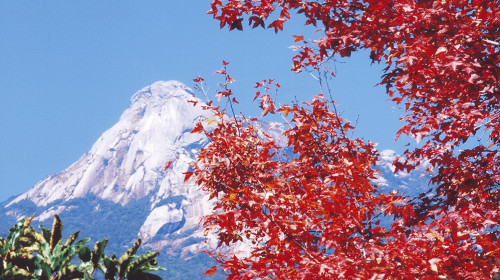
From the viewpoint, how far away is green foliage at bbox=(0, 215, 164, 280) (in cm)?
571

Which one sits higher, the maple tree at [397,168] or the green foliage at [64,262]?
the maple tree at [397,168]

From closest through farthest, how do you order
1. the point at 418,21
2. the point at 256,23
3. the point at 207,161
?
the point at 418,21 → the point at 256,23 → the point at 207,161

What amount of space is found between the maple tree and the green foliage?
3.92 feet

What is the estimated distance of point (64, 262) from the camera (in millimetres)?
5832

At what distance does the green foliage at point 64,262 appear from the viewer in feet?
18.7

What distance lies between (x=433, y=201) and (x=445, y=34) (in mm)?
3000

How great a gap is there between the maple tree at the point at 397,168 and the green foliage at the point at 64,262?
3.92ft

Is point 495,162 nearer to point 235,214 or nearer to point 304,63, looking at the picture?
point 304,63

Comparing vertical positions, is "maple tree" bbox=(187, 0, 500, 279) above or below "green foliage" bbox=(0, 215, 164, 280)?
above

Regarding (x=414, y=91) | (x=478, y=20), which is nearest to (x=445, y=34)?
(x=478, y=20)

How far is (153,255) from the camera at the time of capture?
19.7 feet

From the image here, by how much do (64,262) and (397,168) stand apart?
15.9 feet

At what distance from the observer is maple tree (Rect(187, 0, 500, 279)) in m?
4.57

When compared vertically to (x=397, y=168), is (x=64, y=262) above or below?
below
